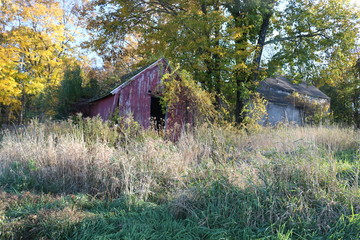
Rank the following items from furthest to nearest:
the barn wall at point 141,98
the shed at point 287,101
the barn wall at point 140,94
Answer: the shed at point 287,101
the barn wall at point 140,94
the barn wall at point 141,98

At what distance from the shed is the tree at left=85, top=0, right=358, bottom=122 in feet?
30.2

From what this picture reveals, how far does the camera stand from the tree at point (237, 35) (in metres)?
14.3

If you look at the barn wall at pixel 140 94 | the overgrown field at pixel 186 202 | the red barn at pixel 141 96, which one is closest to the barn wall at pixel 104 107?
the red barn at pixel 141 96

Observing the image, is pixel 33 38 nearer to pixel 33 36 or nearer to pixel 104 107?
pixel 33 36

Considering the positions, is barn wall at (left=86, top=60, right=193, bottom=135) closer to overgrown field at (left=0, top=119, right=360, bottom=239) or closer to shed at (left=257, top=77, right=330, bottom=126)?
overgrown field at (left=0, top=119, right=360, bottom=239)

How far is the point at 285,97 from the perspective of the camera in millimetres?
25875

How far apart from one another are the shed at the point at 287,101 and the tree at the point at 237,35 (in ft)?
30.2

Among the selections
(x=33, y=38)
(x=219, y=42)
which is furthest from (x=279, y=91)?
(x=33, y=38)

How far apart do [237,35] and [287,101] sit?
1434 centimetres

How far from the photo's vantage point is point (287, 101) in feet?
85.3

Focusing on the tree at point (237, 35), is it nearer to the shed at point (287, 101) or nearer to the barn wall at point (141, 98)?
the barn wall at point (141, 98)

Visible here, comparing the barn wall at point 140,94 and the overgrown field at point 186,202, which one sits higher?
the barn wall at point 140,94

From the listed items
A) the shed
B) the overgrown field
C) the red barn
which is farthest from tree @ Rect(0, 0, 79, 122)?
the shed

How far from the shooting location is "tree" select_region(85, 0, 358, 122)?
1430cm
